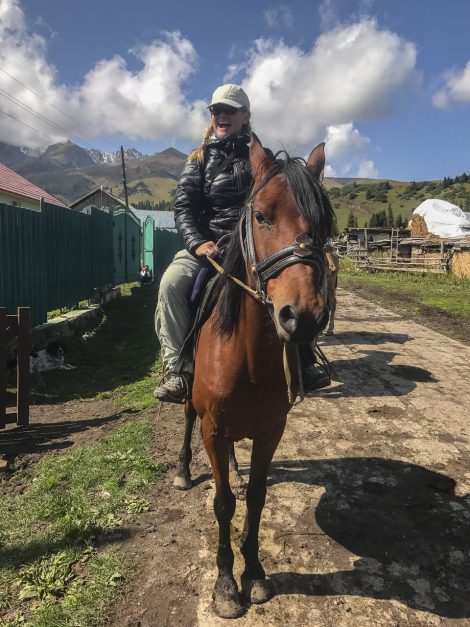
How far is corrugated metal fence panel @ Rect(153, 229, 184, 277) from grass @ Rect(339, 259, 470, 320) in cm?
1117

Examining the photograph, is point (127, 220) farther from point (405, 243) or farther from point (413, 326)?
point (405, 243)

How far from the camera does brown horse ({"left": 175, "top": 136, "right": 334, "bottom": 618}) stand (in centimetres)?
190

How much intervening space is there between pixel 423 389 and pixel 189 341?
16.7 feet

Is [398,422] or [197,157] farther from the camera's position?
[398,422]

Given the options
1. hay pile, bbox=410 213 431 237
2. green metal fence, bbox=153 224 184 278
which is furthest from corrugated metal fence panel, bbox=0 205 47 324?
hay pile, bbox=410 213 431 237

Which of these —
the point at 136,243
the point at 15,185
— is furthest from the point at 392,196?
the point at 136,243

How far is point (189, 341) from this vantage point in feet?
10.6

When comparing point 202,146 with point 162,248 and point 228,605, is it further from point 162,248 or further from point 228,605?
point 162,248

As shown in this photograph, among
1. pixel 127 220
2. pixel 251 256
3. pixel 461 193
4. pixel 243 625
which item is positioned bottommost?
pixel 243 625

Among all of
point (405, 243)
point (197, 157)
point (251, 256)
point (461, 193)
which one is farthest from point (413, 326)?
point (461, 193)

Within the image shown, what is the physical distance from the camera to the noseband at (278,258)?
6.27 ft

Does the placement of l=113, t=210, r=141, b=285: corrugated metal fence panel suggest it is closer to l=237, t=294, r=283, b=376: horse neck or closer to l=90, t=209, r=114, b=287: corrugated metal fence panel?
l=90, t=209, r=114, b=287: corrugated metal fence panel

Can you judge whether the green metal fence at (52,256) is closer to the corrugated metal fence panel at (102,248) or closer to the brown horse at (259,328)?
the corrugated metal fence panel at (102,248)

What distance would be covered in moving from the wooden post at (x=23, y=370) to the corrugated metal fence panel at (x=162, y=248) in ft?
63.0
